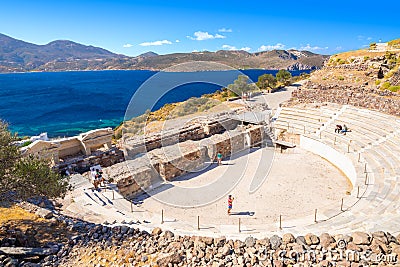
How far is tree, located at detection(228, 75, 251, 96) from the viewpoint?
1467 inches

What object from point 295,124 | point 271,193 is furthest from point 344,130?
point 271,193

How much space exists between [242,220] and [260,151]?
9277 mm

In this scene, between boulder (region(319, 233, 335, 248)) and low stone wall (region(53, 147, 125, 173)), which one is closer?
boulder (region(319, 233, 335, 248))

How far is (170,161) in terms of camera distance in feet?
51.5

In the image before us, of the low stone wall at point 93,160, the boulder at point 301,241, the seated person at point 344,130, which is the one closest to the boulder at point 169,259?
the boulder at point 301,241

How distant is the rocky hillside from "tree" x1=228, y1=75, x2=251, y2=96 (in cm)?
829

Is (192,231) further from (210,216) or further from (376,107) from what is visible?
(376,107)

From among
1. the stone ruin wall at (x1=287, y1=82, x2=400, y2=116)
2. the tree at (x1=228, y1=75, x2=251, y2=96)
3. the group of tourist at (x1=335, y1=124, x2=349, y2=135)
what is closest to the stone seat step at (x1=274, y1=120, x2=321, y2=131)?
the group of tourist at (x1=335, y1=124, x2=349, y2=135)

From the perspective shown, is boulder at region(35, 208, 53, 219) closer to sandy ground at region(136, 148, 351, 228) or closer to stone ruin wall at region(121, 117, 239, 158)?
sandy ground at region(136, 148, 351, 228)

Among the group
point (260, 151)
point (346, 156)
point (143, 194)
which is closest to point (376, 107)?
point (346, 156)

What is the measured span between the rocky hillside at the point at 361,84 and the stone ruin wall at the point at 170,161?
9805mm

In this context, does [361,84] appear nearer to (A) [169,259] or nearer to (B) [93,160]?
(B) [93,160]

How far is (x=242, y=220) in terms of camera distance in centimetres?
1188

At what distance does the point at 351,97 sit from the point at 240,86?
15.5 m
